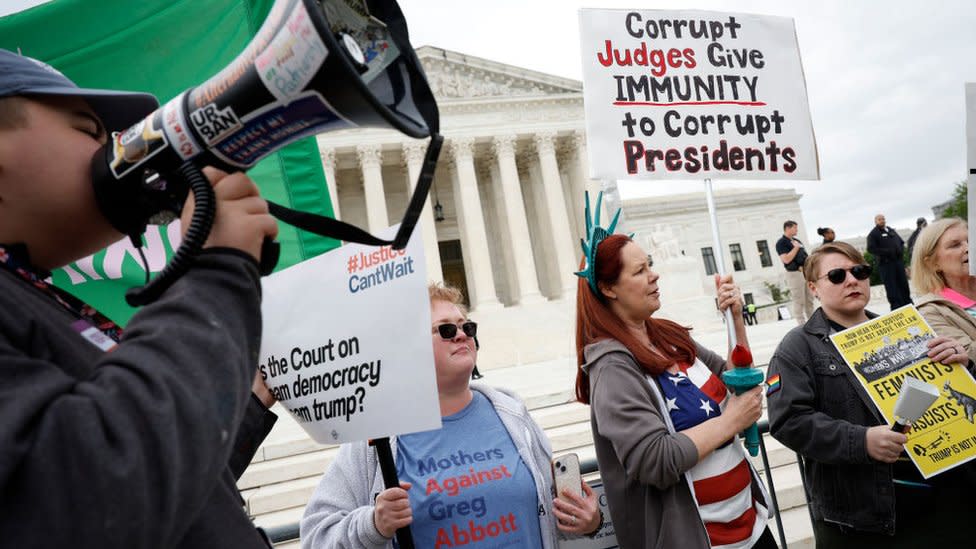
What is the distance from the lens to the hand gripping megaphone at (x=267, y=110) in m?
0.79

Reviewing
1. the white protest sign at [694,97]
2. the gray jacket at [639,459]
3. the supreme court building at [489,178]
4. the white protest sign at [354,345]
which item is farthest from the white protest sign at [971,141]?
the supreme court building at [489,178]

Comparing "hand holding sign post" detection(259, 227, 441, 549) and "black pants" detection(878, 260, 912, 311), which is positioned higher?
"hand holding sign post" detection(259, 227, 441, 549)

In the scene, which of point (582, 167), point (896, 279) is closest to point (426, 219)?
point (582, 167)

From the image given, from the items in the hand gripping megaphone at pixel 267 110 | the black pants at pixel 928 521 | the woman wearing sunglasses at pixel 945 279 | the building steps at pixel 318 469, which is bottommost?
the building steps at pixel 318 469

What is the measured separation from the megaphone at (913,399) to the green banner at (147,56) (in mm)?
2476

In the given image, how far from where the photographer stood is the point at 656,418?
7.03ft

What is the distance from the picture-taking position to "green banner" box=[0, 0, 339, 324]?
2.74 m

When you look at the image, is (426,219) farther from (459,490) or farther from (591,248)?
(459,490)

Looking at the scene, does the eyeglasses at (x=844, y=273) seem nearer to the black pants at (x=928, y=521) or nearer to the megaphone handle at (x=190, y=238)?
the black pants at (x=928, y=521)

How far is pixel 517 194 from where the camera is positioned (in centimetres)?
2827

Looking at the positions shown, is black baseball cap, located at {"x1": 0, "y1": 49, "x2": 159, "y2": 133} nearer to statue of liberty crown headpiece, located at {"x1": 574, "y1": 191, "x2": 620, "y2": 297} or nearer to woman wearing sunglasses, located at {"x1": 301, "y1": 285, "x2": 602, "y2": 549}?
woman wearing sunglasses, located at {"x1": 301, "y1": 285, "x2": 602, "y2": 549}

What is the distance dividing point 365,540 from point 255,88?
4.91 feet

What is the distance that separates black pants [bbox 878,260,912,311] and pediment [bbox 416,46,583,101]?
19.9m

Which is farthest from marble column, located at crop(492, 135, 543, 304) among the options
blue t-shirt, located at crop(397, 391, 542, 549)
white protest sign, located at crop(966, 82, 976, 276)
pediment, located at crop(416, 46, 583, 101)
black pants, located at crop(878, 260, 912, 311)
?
blue t-shirt, located at crop(397, 391, 542, 549)
